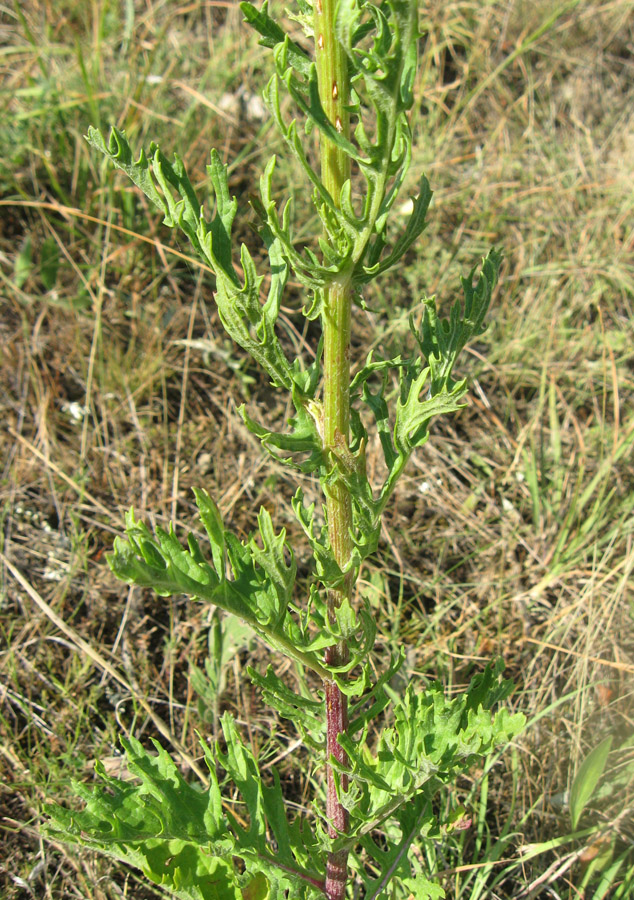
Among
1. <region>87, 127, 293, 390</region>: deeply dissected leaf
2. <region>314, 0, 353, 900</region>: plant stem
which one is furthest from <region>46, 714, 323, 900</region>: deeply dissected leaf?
<region>87, 127, 293, 390</region>: deeply dissected leaf

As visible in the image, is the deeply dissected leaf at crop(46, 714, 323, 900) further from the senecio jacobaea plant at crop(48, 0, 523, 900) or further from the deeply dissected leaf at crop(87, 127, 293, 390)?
the deeply dissected leaf at crop(87, 127, 293, 390)

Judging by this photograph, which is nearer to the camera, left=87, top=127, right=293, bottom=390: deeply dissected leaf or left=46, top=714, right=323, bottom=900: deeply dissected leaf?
left=87, top=127, right=293, bottom=390: deeply dissected leaf

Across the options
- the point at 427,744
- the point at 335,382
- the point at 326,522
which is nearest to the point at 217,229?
the point at 335,382

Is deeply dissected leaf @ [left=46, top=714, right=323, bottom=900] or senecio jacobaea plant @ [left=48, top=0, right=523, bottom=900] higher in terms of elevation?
senecio jacobaea plant @ [left=48, top=0, right=523, bottom=900]

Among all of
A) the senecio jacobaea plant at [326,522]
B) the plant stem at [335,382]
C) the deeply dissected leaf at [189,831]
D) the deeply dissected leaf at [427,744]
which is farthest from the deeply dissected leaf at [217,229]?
the deeply dissected leaf at [189,831]

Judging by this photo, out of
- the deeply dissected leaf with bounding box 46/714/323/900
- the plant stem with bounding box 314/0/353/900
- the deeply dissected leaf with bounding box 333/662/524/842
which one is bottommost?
the deeply dissected leaf with bounding box 46/714/323/900

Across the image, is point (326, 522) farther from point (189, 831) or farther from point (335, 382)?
point (189, 831)

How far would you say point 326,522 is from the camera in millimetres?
1576

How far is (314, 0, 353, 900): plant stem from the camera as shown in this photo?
117cm

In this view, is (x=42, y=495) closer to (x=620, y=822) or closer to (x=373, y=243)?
(x=373, y=243)

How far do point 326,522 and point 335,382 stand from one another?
0.32 m

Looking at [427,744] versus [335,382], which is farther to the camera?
[427,744]

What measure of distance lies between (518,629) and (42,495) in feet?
6.37

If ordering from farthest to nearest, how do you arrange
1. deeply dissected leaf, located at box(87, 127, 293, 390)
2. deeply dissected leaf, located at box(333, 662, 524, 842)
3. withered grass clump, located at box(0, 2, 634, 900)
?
withered grass clump, located at box(0, 2, 634, 900) → deeply dissected leaf, located at box(333, 662, 524, 842) → deeply dissected leaf, located at box(87, 127, 293, 390)
